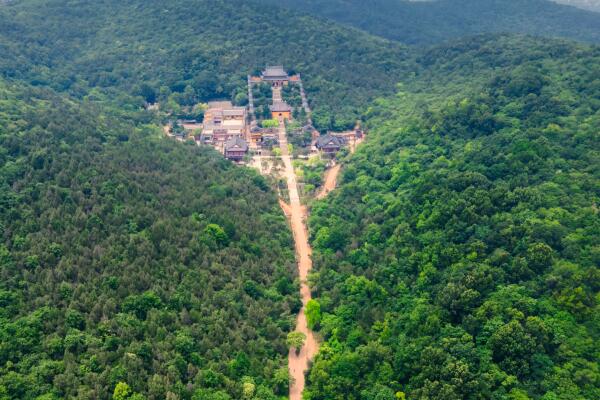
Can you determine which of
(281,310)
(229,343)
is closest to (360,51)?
(281,310)

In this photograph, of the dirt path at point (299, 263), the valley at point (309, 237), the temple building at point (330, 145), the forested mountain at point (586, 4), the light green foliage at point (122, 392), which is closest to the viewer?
the light green foliage at point (122, 392)

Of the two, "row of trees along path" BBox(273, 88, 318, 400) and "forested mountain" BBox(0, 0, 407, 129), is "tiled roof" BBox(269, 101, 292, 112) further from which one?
"forested mountain" BBox(0, 0, 407, 129)

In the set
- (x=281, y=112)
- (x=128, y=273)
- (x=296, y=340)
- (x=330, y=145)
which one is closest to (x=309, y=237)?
(x=296, y=340)

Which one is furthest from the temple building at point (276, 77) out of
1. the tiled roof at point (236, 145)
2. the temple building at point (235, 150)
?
the temple building at point (235, 150)

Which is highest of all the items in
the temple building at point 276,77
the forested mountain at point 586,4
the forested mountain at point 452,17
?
the forested mountain at point 586,4

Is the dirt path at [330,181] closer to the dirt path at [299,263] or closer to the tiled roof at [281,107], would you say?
the dirt path at [299,263]

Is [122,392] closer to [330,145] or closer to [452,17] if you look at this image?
[330,145]

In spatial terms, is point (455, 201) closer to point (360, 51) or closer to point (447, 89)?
point (447, 89)
